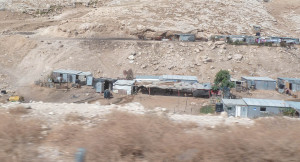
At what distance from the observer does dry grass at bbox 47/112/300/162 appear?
13.2 ft

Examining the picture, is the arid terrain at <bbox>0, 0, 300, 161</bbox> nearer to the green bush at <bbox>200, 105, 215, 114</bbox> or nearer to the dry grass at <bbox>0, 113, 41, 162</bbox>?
the dry grass at <bbox>0, 113, 41, 162</bbox>

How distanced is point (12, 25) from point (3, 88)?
20.1 meters

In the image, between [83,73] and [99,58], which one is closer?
[83,73]

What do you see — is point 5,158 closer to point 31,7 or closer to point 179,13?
point 179,13

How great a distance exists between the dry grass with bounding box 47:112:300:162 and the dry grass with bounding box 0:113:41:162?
0.48m

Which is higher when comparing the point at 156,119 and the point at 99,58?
the point at 99,58

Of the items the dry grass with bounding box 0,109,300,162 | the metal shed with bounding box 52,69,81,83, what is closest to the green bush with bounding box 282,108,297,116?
the dry grass with bounding box 0,109,300,162

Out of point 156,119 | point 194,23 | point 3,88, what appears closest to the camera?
point 156,119

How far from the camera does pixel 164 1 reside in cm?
4306

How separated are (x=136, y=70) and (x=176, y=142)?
75.8ft

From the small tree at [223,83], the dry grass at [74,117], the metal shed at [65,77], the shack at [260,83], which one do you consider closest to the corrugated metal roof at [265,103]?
the small tree at [223,83]

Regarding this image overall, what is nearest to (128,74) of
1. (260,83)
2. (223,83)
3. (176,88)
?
(176,88)

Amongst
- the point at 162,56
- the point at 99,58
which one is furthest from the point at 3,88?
the point at 162,56

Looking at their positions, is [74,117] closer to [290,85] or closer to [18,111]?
[18,111]
